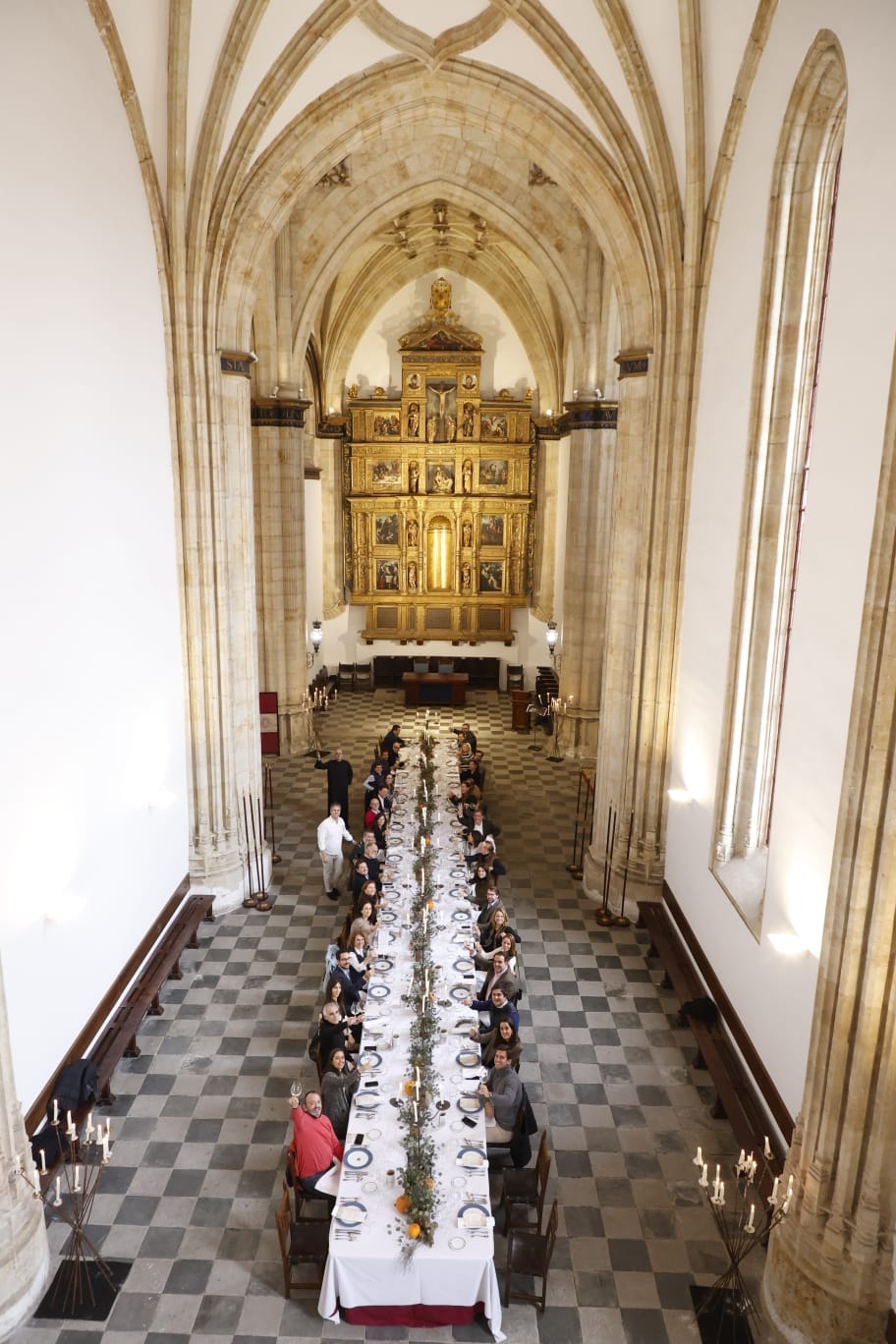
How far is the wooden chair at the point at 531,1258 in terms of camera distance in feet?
20.7

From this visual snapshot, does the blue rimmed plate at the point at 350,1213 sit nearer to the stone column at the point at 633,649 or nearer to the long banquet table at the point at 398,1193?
the long banquet table at the point at 398,1193

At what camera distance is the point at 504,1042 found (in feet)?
26.2

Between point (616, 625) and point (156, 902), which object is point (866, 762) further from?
point (156, 902)

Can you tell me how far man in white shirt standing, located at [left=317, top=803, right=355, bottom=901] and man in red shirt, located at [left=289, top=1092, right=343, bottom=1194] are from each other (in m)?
5.63

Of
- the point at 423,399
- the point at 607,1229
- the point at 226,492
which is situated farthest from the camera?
the point at 423,399

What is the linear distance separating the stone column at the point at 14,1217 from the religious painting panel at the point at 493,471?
20555 millimetres

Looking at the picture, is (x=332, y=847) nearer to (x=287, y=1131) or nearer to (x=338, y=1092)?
(x=287, y=1131)

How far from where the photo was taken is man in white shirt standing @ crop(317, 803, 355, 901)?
1227cm

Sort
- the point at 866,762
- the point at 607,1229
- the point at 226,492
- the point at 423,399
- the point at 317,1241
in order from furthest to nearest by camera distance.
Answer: the point at 423,399, the point at 226,492, the point at 607,1229, the point at 317,1241, the point at 866,762

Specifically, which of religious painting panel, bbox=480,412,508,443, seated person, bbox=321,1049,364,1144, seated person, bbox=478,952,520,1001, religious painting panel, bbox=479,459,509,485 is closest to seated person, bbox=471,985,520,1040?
seated person, bbox=478,952,520,1001

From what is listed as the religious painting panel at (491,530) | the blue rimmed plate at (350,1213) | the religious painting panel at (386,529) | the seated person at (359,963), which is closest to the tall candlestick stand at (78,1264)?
the blue rimmed plate at (350,1213)

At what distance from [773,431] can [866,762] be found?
415 cm

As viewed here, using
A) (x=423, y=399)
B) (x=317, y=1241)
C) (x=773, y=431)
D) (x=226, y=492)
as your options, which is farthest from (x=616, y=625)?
(x=423, y=399)

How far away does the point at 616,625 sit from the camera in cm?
1204
